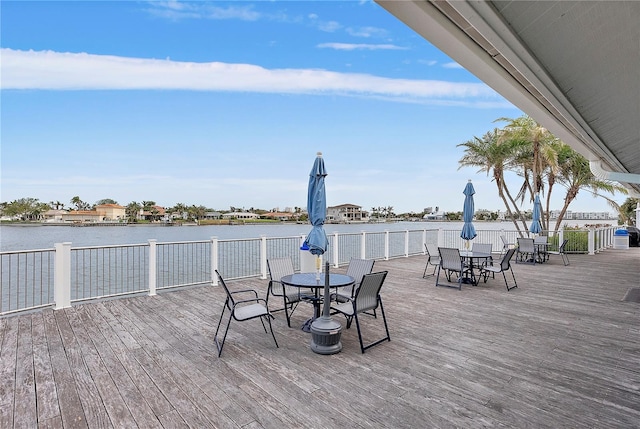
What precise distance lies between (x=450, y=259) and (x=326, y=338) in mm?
4372

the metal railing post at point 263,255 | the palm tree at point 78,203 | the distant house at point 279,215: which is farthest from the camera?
the palm tree at point 78,203

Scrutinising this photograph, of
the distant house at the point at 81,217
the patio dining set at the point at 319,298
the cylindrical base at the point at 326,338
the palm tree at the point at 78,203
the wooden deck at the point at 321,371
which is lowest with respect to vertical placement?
the wooden deck at the point at 321,371

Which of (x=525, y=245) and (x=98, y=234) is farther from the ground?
(x=525, y=245)

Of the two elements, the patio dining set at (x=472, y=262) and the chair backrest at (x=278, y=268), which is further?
the patio dining set at (x=472, y=262)

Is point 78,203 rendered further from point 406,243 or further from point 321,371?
point 321,371

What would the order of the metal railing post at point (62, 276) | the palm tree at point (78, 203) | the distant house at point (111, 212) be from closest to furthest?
the metal railing post at point (62, 276) < the distant house at point (111, 212) < the palm tree at point (78, 203)

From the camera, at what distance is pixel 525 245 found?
10164 millimetres

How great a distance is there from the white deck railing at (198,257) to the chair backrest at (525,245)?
92.2 inches

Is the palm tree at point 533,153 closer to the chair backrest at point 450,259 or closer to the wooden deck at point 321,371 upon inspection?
the chair backrest at point 450,259

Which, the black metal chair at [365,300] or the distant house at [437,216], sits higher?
the distant house at [437,216]

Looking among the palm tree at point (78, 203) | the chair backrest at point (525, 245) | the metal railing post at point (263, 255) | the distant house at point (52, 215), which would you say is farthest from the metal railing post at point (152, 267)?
the palm tree at point (78, 203)

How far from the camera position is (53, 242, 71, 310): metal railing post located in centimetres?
515

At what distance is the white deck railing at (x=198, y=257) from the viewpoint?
→ 5.23 metres

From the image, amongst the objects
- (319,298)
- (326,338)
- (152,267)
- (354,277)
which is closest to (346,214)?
(152,267)
